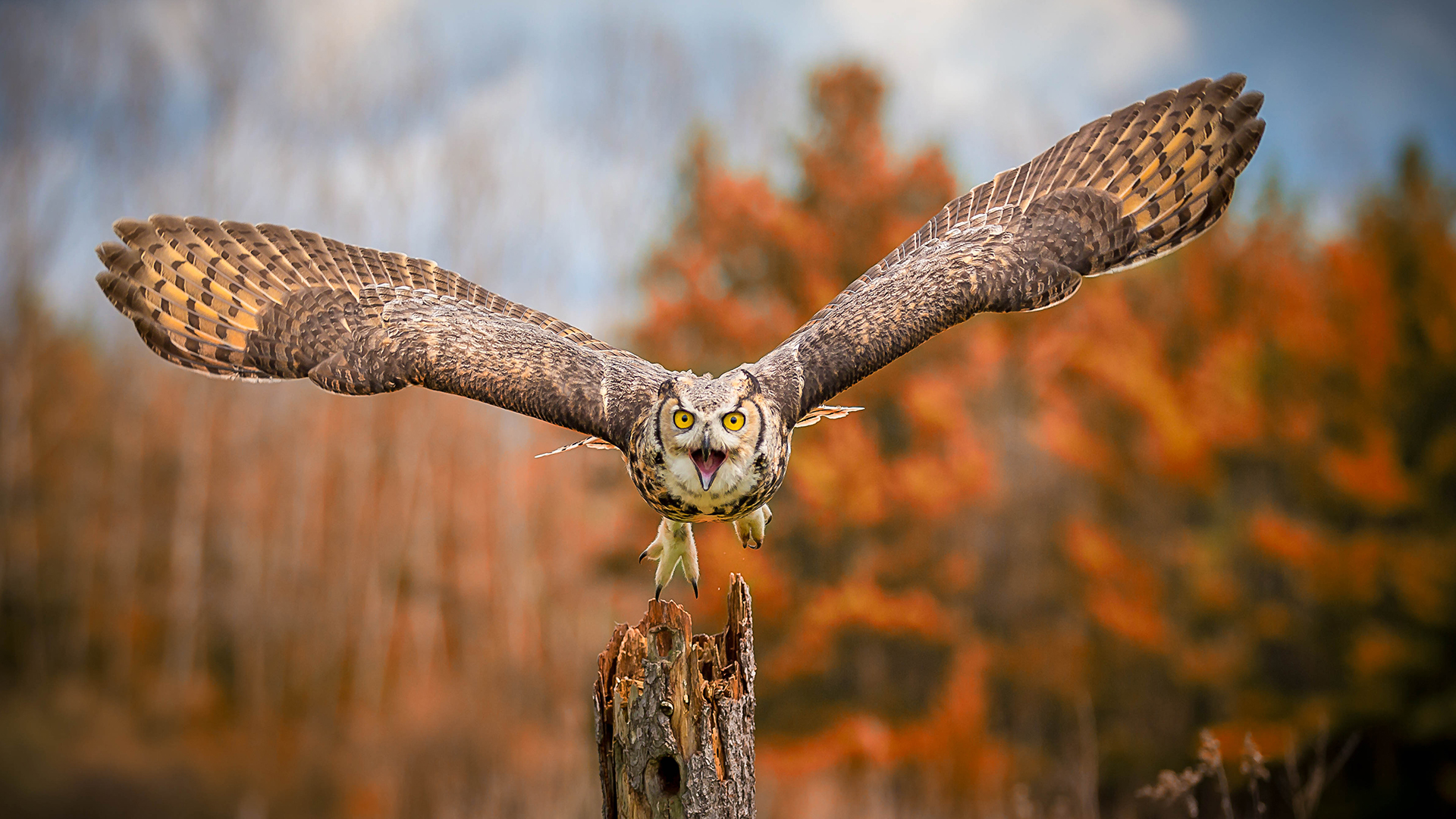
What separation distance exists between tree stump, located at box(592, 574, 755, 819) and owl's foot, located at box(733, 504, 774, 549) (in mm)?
765

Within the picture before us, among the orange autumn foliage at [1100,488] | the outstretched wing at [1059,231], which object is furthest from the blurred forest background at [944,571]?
the outstretched wing at [1059,231]

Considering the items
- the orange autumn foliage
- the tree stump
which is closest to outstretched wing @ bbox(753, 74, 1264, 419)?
the tree stump

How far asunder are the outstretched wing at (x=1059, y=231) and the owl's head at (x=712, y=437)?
0.88 m

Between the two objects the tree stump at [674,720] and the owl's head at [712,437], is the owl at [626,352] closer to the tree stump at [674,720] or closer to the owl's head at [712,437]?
the owl's head at [712,437]

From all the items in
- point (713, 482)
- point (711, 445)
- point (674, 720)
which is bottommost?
point (674, 720)

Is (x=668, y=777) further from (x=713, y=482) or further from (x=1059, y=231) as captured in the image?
(x=1059, y=231)

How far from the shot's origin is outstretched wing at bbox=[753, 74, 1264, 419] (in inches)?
188

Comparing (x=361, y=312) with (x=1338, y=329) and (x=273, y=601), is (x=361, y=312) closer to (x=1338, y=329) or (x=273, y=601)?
(x=1338, y=329)

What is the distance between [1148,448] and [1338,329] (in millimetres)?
→ 3181

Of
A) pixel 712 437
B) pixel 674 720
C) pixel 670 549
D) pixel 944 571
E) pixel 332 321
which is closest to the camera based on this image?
pixel 712 437

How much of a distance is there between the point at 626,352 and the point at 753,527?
4.15 ft

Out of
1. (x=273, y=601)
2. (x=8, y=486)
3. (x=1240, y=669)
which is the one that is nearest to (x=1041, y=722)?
(x=1240, y=669)

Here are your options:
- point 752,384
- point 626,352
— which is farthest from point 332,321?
point 752,384

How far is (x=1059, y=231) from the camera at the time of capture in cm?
523
